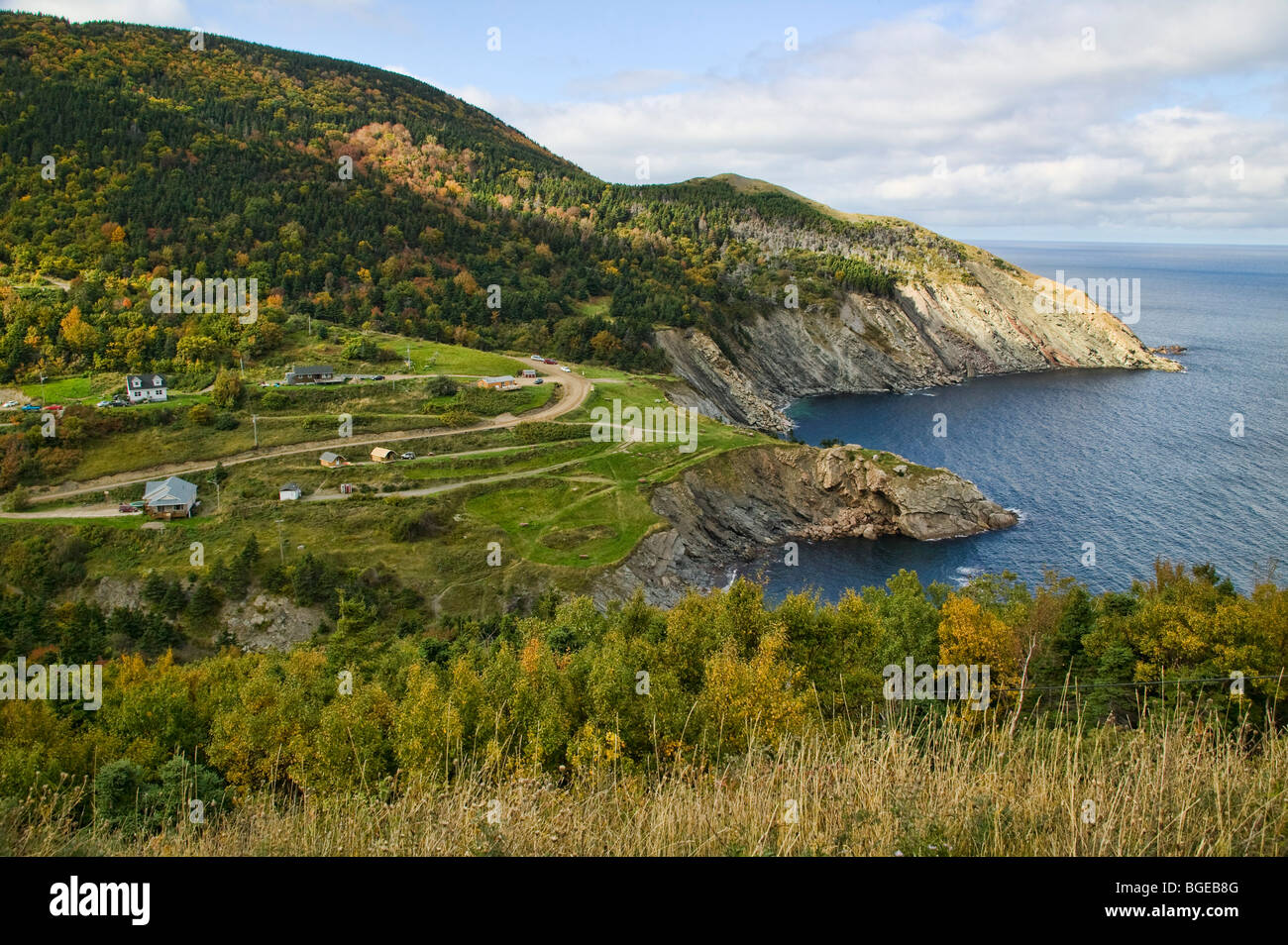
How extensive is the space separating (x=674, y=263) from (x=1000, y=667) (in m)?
116

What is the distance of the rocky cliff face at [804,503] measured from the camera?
212 feet

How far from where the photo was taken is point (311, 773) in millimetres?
19672

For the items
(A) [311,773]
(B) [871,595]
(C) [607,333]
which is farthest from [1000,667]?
(C) [607,333]

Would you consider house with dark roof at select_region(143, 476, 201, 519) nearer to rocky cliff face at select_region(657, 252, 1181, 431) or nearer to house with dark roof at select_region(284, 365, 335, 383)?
house with dark roof at select_region(284, 365, 335, 383)

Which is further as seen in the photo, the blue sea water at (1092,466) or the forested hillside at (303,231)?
the forested hillside at (303,231)

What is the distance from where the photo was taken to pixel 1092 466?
85.1 metres

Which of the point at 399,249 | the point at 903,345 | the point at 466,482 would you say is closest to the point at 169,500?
the point at 466,482

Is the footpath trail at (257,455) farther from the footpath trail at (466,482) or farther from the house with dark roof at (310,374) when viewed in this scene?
the house with dark roof at (310,374)

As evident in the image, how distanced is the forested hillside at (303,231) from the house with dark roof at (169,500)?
22.9 m

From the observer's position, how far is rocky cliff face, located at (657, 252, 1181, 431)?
10806cm

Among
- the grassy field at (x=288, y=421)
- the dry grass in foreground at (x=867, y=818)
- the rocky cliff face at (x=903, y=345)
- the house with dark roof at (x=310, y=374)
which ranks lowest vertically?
the dry grass in foreground at (x=867, y=818)

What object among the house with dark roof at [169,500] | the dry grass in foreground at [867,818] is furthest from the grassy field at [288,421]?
the dry grass in foreground at [867,818]

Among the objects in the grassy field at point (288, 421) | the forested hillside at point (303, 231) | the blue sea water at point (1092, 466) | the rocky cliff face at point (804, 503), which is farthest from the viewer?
the forested hillside at point (303, 231)

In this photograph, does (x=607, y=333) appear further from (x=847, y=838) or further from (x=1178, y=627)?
(x=847, y=838)
